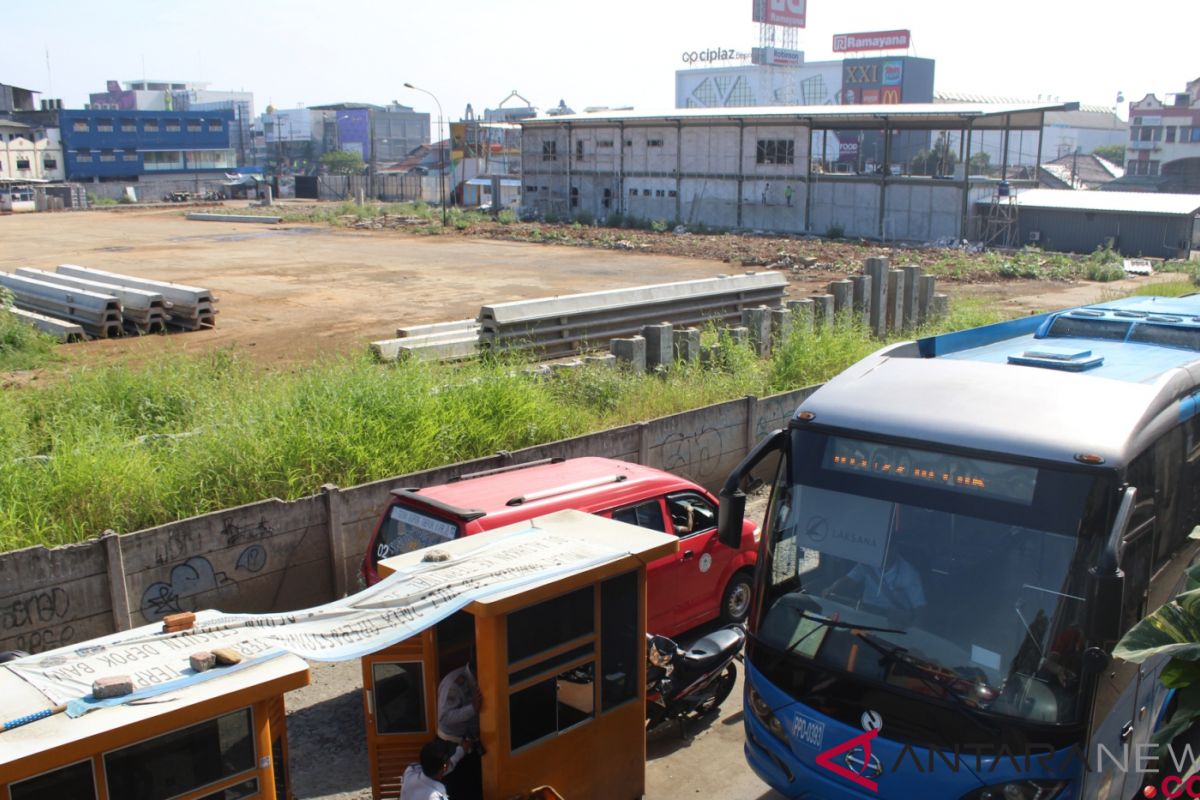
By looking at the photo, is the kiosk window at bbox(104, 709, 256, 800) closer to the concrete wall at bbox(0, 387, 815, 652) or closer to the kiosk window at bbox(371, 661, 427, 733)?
the kiosk window at bbox(371, 661, 427, 733)

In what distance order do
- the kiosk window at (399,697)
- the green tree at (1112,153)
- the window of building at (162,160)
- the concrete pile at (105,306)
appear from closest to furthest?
the kiosk window at (399,697) < the concrete pile at (105,306) < the window of building at (162,160) < the green tree at (1112,153)

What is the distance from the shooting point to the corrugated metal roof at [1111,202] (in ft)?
142

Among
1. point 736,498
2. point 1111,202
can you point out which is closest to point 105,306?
point 736,498

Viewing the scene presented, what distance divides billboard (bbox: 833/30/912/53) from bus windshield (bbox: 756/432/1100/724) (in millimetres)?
137398

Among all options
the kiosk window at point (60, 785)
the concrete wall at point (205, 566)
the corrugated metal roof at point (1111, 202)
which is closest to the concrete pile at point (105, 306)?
the concrete wall at point (205, 566)

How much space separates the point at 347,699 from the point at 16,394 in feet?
32.1

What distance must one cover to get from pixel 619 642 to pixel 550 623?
29.9 inches

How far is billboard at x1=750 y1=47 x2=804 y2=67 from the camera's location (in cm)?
15300

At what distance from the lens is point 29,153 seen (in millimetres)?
86250

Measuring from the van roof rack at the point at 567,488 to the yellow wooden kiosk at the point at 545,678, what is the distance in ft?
4.67

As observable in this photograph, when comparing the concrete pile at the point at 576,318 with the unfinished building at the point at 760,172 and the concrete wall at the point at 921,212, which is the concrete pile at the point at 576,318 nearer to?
the concrete wall at the point at 921,212

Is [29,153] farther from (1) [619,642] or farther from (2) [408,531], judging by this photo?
(1) [619,642]

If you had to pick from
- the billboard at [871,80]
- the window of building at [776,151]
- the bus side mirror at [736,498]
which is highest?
the billboard at [871,80]

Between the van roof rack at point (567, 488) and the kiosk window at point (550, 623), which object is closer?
the kiosk window at point (550, 623)
